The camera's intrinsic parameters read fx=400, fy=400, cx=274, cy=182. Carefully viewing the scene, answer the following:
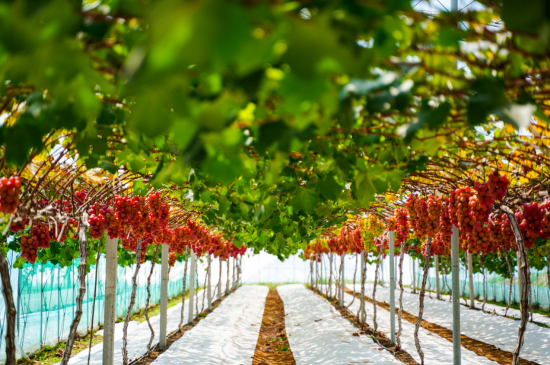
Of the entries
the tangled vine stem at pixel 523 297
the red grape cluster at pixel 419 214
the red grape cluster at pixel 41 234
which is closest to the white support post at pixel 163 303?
the red grape cluster at pixel 41 234

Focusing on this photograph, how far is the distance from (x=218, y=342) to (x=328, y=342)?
2.27m

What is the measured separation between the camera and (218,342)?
8297 mm

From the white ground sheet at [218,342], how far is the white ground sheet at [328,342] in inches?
38.5

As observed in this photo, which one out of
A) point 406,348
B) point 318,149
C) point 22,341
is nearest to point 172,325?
point 22,341

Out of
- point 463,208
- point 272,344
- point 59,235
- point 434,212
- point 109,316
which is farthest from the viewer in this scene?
point 272,344

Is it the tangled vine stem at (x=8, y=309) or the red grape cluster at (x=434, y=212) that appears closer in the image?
the tangled vine stem at (x=8, y=309)

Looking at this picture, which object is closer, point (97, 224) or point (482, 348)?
point (97, 224)

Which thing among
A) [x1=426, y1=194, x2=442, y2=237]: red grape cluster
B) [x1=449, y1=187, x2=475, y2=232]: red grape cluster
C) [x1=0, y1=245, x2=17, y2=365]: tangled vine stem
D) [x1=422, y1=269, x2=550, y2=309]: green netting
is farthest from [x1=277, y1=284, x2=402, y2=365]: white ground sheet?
[x1=422, y1=269, x2=550, y2=309]: green netting

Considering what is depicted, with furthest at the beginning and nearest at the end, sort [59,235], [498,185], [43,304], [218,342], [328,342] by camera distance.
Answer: [43,304] → [218,342] → [328,342] → [59,235] → [498,185]

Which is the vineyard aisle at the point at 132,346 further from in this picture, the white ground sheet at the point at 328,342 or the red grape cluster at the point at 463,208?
the red grape cluster at the point at 463,208

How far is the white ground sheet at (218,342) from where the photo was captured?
6.89 meters

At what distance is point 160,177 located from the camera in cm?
171

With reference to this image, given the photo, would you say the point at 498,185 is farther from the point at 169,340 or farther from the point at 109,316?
the point at 169,340

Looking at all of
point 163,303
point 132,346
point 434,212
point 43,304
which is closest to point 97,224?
point 434,212
